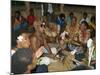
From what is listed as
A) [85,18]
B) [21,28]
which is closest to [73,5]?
[85,18]

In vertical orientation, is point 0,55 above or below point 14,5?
below

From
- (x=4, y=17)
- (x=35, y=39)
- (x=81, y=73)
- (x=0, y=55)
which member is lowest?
(x=81, y=73)

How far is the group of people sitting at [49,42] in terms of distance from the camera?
1517 millimetres

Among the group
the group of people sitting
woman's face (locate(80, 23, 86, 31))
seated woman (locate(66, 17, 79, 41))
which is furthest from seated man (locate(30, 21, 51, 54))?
woman's face (locate(80, 23, 86, 31))

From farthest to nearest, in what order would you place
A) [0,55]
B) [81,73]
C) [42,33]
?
1. [81,73]
2. [42,33]
3. [0,55]

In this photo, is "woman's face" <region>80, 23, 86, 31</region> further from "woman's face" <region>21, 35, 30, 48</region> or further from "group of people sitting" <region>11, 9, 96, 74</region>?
"woman's face" <region>21, 35, 30, 48</region>

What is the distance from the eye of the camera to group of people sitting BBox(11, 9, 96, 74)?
152 centimetres

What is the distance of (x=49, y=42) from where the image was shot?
160 centimetres

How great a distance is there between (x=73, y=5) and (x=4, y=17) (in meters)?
0.56

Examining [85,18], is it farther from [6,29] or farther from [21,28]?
[6,29]

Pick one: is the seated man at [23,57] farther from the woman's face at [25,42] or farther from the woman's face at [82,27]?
the woman's face at [82,27]

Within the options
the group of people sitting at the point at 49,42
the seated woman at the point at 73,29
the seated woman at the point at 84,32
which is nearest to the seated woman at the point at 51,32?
the group of people sitting at the point at 49,42

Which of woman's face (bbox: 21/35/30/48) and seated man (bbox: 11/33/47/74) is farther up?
woman's face (bbox: 21/35/30/48)
